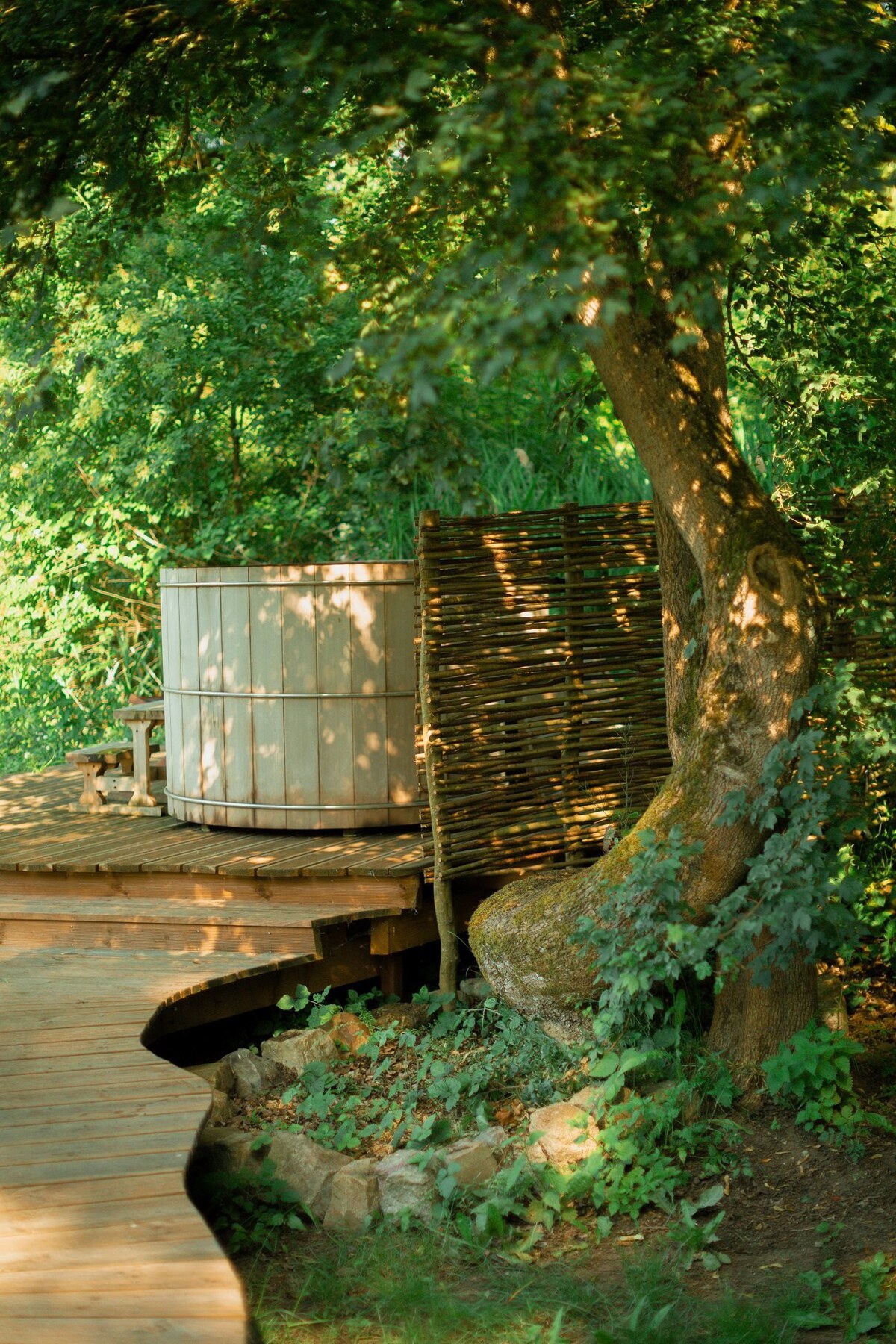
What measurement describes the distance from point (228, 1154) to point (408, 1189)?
613 millimetres

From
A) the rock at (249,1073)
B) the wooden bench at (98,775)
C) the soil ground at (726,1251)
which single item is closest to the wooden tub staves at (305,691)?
the wooden bench at (98,775)

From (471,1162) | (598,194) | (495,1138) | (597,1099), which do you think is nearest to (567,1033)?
(597,1099)

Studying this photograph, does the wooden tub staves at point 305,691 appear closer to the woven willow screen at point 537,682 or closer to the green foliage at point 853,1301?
the woven willow screen at point 537,682

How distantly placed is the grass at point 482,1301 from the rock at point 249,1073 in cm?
99

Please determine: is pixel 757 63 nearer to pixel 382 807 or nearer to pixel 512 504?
pixel 382 807

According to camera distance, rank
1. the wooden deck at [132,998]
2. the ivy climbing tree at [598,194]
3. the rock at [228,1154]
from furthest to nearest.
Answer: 1. the rock at [228,1154]
2. the ivy climbing tree at [598,194]
3. the wooden deck at [132,998]

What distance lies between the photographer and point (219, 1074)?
189 inches

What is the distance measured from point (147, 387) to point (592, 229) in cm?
706

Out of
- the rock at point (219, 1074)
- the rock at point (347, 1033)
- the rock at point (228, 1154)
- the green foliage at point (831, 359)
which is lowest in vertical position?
the rock at point (347, 1033)

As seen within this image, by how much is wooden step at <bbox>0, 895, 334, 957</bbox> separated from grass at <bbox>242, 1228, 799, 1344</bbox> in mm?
1611

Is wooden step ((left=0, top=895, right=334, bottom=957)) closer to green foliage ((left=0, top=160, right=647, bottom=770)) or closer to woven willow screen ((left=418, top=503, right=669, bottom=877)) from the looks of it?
woven willow screen ((left=418, top=503, right=669, bottom=877))

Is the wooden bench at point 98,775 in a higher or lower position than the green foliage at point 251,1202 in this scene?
higher

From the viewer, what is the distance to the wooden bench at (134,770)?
7.24 metres

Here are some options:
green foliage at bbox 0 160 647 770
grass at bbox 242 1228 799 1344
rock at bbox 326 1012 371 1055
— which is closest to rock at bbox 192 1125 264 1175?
grass at bbox 242 1228 799 1344
